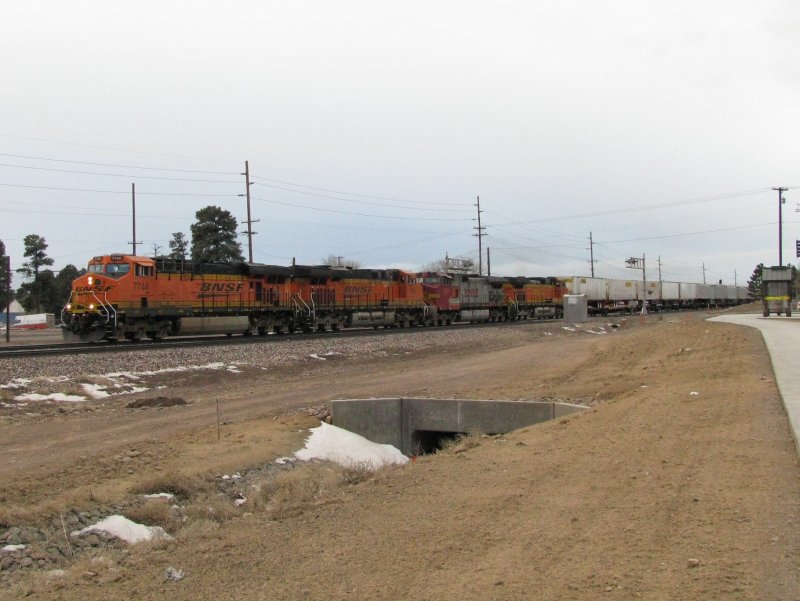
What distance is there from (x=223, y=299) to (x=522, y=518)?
26.3 metres

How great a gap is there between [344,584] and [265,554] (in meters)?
1.14

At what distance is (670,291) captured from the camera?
7650 cm

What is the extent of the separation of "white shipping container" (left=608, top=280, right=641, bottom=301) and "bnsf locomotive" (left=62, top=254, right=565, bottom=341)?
18775mm

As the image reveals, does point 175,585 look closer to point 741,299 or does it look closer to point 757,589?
point 757,589

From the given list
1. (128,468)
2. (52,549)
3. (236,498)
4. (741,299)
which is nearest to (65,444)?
(128,468)

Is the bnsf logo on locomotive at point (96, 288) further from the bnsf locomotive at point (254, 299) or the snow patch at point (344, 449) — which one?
the snow patch at point (344, 449)

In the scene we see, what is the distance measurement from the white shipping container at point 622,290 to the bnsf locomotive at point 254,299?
739 inches

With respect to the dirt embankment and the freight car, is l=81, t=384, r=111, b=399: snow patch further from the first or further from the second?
the freight car

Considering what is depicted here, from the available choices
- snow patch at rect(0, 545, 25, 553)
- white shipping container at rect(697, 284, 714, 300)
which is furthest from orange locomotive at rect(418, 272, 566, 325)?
snow patch at rect(0, 545, 25, 553)

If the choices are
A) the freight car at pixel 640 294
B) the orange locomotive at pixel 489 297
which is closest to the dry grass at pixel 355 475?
the orange locomotive at pixel 489 297

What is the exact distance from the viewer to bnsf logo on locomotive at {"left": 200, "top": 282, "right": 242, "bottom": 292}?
96.6ft

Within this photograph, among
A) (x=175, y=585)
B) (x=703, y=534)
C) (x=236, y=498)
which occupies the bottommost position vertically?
(x=236, y=498)

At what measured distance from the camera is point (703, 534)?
195 inches

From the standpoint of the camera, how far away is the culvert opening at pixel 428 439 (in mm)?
15438
